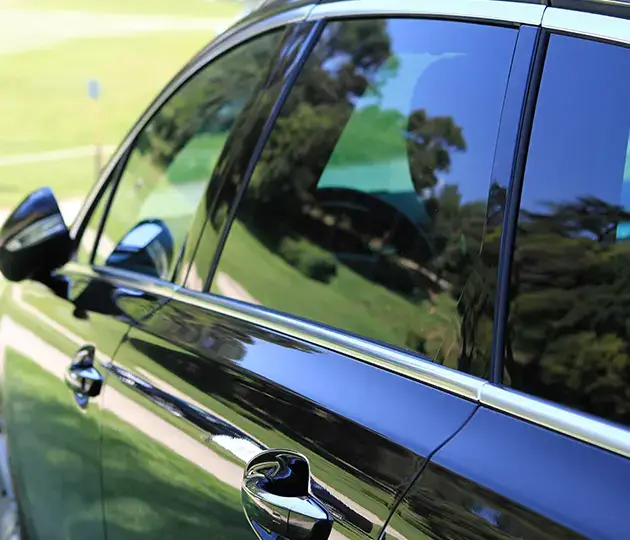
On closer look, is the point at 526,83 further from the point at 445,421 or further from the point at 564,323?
the point at 445,421

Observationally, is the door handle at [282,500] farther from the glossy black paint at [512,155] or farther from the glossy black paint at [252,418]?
the glossy black paint at [512,155]

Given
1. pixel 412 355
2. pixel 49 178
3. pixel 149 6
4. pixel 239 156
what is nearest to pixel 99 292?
pixel 239 156

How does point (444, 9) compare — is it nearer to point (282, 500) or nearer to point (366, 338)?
point (366, 338)

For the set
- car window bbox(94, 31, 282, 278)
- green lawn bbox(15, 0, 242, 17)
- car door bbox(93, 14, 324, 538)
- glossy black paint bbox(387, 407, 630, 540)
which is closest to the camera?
glossy black paint bbox(387, 407, 630, 540)

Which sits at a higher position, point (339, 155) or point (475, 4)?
point (475, 4)

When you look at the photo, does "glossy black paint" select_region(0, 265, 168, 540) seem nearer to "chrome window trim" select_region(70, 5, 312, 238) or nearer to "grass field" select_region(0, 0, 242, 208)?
"chrome window trim" select_region(70, 5, 312, 238)

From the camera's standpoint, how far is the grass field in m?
9.88

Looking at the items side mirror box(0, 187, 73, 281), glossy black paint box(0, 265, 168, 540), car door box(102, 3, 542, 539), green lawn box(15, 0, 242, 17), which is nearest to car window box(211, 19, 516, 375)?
car door box(102, 3, 542, 539)

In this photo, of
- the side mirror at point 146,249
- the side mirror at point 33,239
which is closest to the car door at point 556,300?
the side mirror at point 146,249

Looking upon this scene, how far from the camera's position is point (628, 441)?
41.6 inches

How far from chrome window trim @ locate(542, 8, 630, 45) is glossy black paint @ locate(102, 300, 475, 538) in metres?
0.56

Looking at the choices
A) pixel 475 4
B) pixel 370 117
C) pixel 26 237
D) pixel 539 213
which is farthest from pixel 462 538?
pixel 26 237

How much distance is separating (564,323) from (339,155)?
81cm

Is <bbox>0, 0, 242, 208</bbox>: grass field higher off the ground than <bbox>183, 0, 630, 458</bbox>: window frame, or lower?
lower
